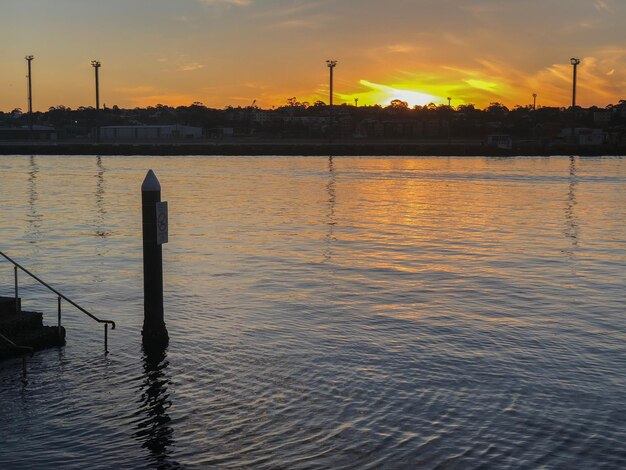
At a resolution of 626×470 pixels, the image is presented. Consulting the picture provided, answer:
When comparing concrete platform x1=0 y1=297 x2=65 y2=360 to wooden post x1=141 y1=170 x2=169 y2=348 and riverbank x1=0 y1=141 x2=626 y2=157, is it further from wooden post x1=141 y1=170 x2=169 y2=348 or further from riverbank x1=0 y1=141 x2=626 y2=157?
riverbank x1=0 y1=141 x2=626 y2=157

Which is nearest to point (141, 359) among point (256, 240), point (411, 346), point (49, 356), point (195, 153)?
point (49, 356)

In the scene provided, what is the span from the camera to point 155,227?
15055 millimetres

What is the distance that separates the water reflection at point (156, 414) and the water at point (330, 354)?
0.04 meters

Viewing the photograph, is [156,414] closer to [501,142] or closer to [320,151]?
[320,151]

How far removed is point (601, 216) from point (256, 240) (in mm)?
22079

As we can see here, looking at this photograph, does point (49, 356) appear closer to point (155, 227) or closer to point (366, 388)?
point (155, 227)

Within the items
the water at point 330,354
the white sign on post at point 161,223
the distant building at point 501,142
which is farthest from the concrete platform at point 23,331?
the distant building at point 501,142

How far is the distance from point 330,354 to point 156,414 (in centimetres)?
437

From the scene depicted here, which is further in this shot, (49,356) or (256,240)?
(256,240)

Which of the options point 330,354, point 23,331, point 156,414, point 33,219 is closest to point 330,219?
point 33,219

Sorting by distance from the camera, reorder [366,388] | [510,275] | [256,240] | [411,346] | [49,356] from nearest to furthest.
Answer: [366,388] < [49,356] < [411,346] < [510,275] < [256,240]

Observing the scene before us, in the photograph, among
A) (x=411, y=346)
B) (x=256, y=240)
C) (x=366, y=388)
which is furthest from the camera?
(x=256, y=240)

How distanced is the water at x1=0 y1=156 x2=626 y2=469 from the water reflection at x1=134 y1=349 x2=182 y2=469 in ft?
0.12

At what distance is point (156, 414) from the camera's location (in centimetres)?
1177
